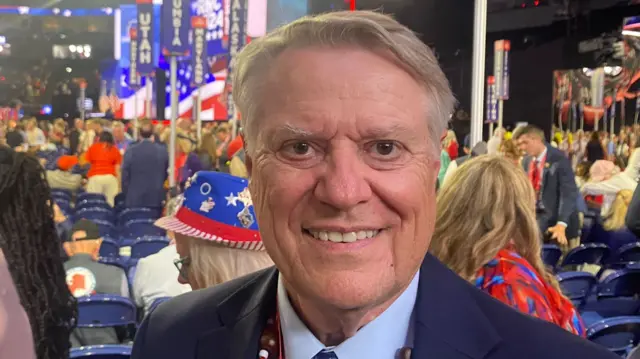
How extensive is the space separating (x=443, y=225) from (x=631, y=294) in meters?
3.11

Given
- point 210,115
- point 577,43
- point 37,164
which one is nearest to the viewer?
point 37,164

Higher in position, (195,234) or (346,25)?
(346,25)

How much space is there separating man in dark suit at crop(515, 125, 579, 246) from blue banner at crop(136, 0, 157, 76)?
498cm

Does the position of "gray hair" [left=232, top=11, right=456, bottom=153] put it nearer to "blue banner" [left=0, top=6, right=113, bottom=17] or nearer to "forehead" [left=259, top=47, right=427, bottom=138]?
"forehead" [left=259, top=47, right=427, bottom=138]

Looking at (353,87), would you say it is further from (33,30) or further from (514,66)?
(33,30)

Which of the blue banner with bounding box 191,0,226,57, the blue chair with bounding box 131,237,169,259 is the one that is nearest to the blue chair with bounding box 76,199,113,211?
the blue banner with bounding box 191,0,226,57

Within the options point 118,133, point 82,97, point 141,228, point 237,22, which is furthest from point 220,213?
point 82,97

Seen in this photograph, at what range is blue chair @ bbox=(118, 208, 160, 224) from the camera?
8028 millimetres

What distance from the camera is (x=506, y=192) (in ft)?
8.02

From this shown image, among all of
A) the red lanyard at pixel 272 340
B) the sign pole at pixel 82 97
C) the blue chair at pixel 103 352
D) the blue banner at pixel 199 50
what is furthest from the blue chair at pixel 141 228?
the sign pole at pixel 82 97

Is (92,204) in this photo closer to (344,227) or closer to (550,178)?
(550,178)

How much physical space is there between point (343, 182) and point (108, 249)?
5325 mm

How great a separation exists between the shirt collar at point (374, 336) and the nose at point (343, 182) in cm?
19

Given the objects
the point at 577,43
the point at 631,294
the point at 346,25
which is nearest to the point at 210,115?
the point at 577,43
